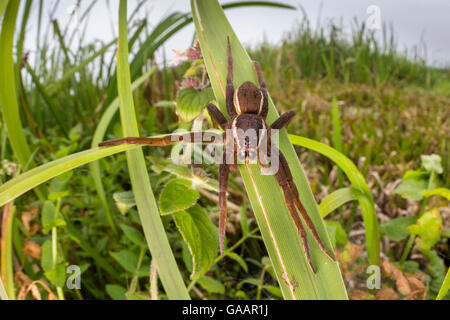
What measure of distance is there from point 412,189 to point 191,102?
1.80 feet

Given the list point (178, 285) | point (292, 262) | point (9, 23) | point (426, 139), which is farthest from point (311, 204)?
point (426, 139)

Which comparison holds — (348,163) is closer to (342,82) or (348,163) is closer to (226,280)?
(226,280)

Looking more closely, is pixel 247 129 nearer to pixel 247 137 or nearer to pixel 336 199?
pixel 247 137

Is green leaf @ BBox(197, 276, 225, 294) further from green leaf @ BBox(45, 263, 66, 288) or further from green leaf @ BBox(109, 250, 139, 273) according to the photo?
green leaf @ BBox(45, 263, 66, 288)

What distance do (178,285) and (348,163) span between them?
35cm

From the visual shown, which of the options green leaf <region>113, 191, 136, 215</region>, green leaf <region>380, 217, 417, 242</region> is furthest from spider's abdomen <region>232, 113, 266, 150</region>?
green leaf <region>380, 217, 417, 242</region>

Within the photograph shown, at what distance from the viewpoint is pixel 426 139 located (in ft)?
4.50

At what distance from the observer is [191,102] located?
526mm

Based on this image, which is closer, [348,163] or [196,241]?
[196,241]

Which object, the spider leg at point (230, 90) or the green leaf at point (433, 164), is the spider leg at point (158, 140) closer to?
the spider leg at point (230, 90)

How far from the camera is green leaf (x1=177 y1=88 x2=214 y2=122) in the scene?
51cm

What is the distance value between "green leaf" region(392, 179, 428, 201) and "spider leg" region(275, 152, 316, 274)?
1.33 feet

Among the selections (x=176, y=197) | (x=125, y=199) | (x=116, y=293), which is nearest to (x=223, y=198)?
(x=176, y=197)

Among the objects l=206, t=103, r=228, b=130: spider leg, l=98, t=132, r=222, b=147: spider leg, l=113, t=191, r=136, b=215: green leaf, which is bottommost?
l=113, t=191, r=136, b=215: green leaf
